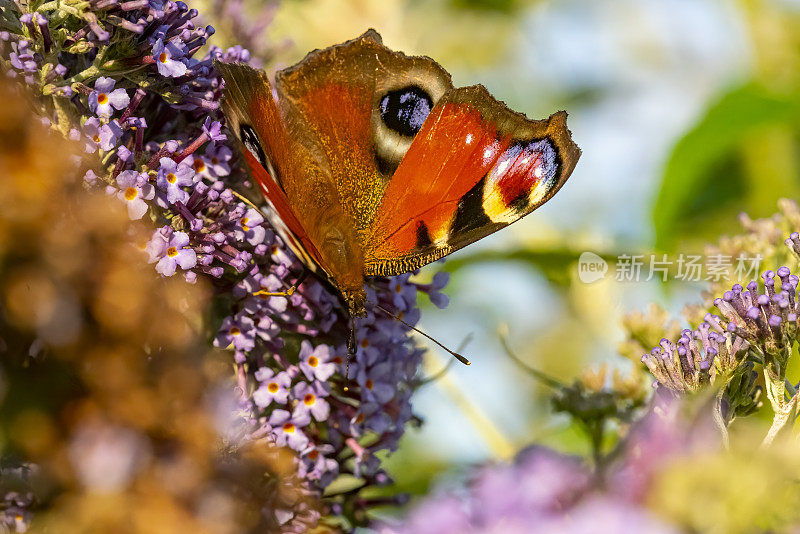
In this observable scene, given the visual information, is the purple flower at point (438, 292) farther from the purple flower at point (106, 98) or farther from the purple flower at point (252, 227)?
the purple flower at point (106, 98)

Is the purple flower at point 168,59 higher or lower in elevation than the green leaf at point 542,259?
lower

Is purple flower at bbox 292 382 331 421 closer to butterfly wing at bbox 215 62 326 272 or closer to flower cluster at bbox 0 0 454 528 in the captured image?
flower cluster at bbox 0 0 454 528

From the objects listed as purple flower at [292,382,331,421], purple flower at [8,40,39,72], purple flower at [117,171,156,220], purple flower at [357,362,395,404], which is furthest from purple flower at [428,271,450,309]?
purple flower at [8,40,39,72]

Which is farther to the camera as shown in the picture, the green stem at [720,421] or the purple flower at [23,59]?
the purple flower at [23,59]

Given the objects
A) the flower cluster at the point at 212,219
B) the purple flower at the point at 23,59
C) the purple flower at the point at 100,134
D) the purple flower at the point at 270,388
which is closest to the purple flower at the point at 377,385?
the flower cluster at the point at 212,219

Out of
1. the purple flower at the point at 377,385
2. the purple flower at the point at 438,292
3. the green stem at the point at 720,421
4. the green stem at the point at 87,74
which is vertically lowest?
the green stem at the point at 720,421

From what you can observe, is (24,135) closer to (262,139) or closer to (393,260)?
(262,139)

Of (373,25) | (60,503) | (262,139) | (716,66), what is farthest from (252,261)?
(716,66)
